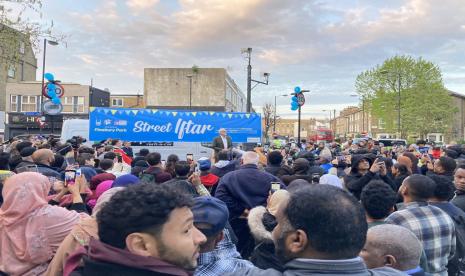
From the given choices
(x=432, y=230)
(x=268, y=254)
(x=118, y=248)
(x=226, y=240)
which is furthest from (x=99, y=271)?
(x=432, y=230)

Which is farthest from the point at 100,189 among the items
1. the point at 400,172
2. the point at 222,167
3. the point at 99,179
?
the point at 400,172

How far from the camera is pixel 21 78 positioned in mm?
53188

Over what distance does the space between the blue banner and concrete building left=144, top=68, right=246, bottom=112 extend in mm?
36591

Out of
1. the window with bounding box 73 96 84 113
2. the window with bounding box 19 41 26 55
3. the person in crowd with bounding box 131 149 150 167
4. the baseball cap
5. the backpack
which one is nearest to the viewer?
the baseball cap

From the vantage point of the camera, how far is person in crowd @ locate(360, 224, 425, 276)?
8.19 ft

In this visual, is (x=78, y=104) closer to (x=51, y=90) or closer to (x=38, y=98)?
(x=38, y=98)

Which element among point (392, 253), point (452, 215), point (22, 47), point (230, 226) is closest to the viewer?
point (392, 253)

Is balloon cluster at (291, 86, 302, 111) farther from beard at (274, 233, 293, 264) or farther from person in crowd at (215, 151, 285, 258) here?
beard at (274, 233, 293, 264)

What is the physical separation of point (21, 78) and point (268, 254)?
5736 cm

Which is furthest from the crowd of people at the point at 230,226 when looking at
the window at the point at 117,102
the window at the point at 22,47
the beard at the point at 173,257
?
the window at the point at 117,102

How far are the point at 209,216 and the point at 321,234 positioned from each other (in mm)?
1062

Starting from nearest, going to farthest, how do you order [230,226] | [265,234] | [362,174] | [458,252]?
1. [265,234]
2. [230,226]
3. [458,252]
4. [362,174]

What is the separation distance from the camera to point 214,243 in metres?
2.66

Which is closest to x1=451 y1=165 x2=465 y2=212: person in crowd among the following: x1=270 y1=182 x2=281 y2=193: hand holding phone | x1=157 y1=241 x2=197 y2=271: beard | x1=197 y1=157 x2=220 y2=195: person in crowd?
x1=270 y1=182 x2=281 y2=193: hand holding phone
